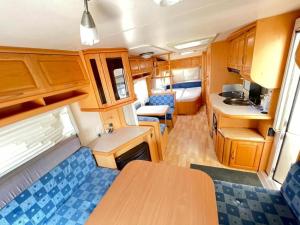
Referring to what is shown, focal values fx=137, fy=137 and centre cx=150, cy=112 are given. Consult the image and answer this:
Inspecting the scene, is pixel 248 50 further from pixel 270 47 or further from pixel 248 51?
pixel 270 47

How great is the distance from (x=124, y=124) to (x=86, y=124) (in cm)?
71

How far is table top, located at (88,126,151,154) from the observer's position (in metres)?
2.03

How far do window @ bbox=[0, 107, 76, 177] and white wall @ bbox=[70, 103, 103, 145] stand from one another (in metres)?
0.14

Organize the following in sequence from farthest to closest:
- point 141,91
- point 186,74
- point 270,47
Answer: point 186,74 → point 141,91 → point 270,47

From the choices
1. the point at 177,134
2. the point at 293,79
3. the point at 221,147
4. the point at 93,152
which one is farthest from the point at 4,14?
the point at 177,134

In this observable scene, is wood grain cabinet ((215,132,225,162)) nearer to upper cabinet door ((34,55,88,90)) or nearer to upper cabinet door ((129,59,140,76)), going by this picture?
upper cabinet door ((129,59,140,76))

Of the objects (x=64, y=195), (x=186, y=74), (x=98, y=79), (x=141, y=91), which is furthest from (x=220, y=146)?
(x=186, y=74)

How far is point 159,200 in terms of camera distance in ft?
3.43

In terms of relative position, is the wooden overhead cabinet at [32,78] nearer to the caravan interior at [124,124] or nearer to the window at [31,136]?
the caravan interior at [124,124]

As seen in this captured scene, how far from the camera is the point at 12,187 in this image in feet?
4.11

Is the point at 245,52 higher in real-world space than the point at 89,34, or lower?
lower

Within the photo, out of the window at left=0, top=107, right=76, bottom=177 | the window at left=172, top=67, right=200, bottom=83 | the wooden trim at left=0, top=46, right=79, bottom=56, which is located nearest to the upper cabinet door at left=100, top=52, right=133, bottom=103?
the wooden trim at left=0, top=46, right=79, bottom=56

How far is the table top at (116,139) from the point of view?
6.67 feet

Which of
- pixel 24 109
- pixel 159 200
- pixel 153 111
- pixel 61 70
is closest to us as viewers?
pixel 159 200
